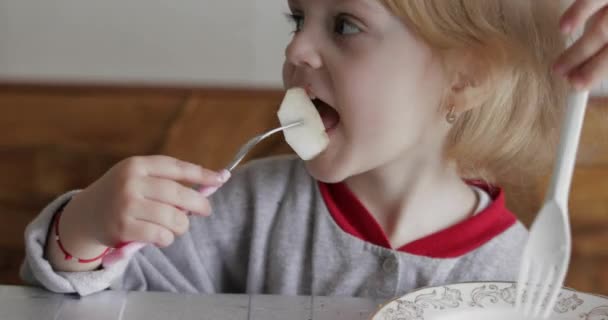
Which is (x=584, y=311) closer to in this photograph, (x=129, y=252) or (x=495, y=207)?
(x=495, y=207)

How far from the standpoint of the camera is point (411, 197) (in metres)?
1.10

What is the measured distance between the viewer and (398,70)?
960 mm

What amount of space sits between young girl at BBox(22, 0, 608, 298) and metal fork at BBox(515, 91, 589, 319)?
58mm

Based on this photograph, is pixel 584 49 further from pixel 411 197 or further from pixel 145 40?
pixel 145 40

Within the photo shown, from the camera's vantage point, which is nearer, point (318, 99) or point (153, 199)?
point (153, 199)

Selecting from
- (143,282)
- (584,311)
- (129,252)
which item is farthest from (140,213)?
(584,311)

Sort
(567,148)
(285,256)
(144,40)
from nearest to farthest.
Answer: (567,148), (285,256), (144,40)

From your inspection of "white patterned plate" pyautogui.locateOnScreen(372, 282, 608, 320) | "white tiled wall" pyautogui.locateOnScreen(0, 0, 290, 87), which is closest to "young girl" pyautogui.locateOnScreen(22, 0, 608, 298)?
"white patterned plate" pyautogui.locateOnScreen(372, 282, 608, 320)

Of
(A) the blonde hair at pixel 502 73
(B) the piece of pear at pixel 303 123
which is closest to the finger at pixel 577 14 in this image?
(A) the blonde hair at pixel 502 73

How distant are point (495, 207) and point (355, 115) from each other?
26 cm

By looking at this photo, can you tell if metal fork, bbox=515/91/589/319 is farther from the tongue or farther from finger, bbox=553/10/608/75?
the tongue

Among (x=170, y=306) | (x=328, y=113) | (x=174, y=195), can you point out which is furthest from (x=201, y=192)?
(x=328, y=113)

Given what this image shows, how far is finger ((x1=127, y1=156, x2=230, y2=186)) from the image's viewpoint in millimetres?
783

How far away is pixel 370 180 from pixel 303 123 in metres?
0.20
